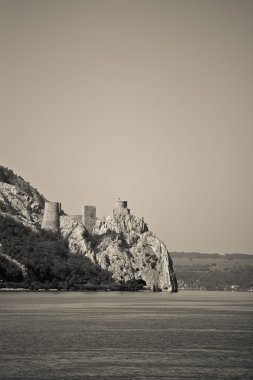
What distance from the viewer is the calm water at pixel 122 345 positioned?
6044 cm

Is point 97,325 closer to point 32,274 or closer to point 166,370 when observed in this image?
point 166,370

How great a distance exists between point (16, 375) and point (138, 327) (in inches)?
1477

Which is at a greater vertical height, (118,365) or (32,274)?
(32,274)

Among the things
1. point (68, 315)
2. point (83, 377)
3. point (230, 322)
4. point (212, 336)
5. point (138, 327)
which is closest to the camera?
point (83, 377)

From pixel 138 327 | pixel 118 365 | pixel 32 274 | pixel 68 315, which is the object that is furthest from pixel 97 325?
pixel 32 274

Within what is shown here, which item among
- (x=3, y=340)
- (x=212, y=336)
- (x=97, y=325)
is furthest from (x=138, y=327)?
(x=3, y=340)

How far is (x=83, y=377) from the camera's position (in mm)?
58125

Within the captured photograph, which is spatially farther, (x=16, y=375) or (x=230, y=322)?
(x=230, y=322)

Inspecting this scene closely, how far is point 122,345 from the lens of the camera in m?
75.4

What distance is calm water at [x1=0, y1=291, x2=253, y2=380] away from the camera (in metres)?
Answer: 60.4

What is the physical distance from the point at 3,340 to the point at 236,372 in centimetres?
2347

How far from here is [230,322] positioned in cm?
10312

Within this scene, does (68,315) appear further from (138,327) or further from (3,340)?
(3,340)

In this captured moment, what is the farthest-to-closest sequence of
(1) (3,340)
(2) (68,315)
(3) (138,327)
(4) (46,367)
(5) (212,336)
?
(2) (68,315) → (3) (138,327) → (5) (212,336) → (1) (3,340) → (4) (46,367)
